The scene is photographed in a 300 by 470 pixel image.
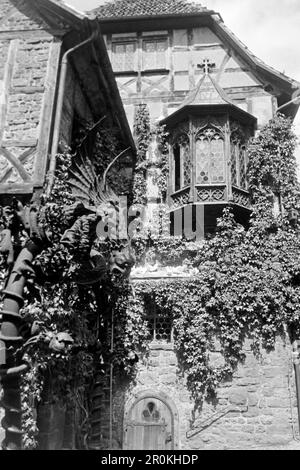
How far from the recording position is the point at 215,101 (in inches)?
472

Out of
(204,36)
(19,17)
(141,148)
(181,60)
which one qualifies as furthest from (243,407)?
(204,36)

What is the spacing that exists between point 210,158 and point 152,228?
84.9 inches

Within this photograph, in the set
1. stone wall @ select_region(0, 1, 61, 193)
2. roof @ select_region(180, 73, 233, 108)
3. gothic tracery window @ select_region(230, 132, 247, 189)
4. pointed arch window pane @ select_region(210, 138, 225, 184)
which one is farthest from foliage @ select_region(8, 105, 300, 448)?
stone wall @ select_region(0, 1, 61, 193)

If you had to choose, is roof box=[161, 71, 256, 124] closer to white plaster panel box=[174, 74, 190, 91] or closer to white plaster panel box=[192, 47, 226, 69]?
white plaster panel box=[174, 74, 190, 91]

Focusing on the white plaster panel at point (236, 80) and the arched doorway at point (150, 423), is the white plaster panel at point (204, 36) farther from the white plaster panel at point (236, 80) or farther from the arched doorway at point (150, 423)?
the arched doorway at point (150, 423)

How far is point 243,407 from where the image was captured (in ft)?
32.4

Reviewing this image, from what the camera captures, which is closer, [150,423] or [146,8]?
[150,423]

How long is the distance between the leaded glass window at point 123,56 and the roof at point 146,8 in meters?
0.76

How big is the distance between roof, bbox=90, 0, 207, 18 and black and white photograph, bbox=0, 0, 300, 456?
0.10 meters

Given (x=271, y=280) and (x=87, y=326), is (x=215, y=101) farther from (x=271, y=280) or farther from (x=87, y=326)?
(x=87, y=326)

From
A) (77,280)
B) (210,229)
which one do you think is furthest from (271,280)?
(77,280)

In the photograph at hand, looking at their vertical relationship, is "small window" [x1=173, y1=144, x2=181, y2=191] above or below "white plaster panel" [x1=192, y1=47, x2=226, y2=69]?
below

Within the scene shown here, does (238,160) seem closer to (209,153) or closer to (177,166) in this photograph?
(209,153)

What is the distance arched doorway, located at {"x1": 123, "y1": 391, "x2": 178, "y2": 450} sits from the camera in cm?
999
